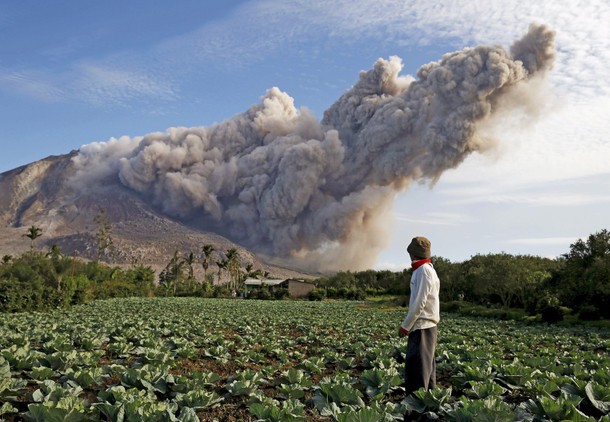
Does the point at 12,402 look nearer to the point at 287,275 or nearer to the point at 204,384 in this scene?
the point at 204,384

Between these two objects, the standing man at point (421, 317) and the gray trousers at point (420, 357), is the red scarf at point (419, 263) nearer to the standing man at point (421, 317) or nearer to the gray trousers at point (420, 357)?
the standing man at point (421, 317)

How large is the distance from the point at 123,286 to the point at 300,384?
6699 centimetres

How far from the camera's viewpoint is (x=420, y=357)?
7.95 m

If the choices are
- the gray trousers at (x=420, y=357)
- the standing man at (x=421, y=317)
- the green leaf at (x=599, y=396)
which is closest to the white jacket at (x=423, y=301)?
the standing man at (x=421, y=317)

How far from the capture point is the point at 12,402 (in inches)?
301

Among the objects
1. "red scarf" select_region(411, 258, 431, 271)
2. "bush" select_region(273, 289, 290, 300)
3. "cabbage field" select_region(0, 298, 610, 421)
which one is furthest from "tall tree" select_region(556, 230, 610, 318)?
"bush" select_region(273, 289, 290, 300)

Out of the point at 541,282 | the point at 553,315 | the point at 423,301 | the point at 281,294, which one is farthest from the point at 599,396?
the point at 281,294

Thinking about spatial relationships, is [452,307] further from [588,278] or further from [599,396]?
[599,396]

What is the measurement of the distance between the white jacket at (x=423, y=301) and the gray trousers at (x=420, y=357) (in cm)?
14

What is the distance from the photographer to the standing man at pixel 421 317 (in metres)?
7.83

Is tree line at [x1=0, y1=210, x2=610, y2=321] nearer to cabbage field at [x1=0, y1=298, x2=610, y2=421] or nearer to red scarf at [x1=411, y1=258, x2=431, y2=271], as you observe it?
cabbage field at [x1=0, y1=298, x2=610, y2=421]

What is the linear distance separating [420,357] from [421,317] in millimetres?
648

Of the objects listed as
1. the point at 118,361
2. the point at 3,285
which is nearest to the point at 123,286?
the point at 3,285

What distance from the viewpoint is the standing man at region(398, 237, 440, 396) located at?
7.83 m
